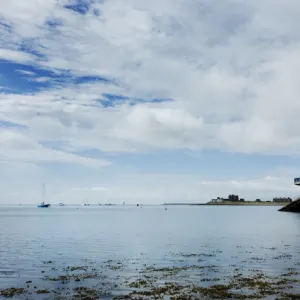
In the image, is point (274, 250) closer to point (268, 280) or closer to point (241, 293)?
point (268, 280)

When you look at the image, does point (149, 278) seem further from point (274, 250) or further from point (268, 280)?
point (274, 250)

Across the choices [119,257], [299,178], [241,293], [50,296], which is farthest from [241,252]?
[299,178]

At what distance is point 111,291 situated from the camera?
34219mm

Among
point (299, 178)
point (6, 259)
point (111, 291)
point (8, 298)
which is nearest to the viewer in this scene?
point (8, 298)

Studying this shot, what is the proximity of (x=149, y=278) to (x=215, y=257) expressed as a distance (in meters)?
17.9

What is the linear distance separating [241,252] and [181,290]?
2875 centimetres

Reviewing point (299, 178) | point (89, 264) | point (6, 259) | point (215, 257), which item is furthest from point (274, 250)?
point (299, 178)

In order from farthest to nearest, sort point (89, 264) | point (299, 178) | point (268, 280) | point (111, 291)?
point (299, 178), point (89, 264), point (268, 280), point (111, 291)

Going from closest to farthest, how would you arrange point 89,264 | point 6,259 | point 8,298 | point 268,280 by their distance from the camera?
point 8,298, point 268,280, point 89,264, point 6,259

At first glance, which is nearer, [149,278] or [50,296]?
[50,296]

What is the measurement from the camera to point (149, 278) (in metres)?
39.6

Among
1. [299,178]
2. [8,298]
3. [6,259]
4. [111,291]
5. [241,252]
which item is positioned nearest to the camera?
[8,298]

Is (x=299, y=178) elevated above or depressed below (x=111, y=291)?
above

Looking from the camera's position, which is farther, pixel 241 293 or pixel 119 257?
pixel 119 257
